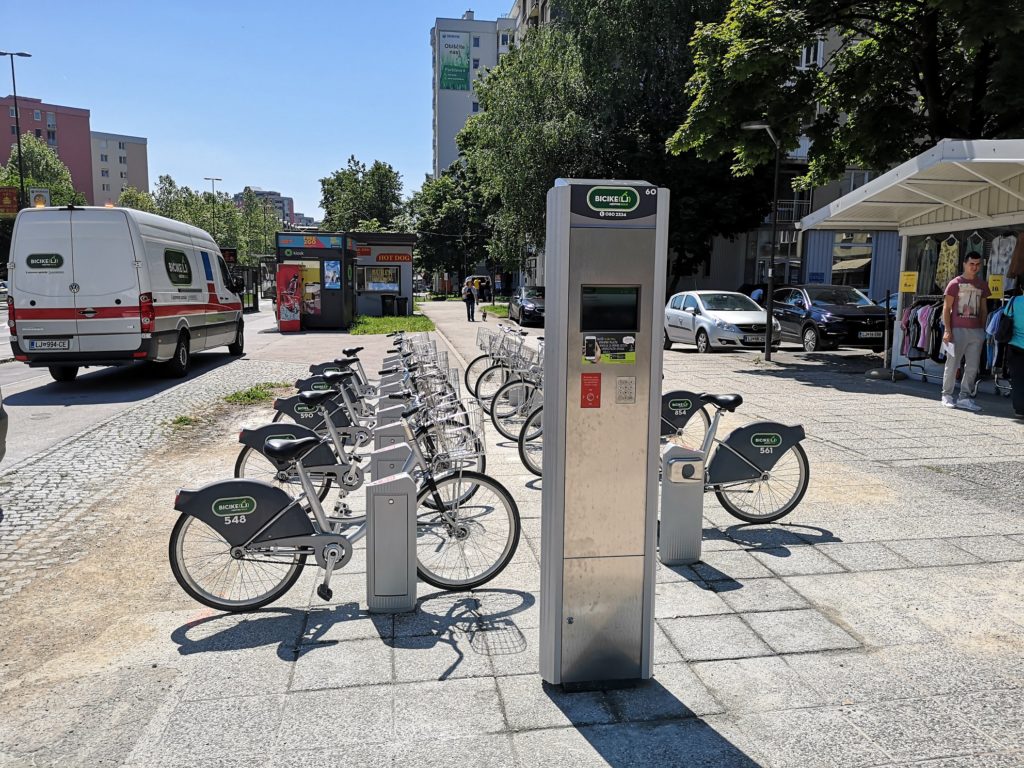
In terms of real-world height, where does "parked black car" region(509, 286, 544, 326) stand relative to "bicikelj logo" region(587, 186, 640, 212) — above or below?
below

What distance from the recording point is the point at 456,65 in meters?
120

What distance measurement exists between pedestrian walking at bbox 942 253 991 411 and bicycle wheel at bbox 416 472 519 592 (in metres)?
A: 7.59

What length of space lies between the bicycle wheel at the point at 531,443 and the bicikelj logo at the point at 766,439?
2.14 metres

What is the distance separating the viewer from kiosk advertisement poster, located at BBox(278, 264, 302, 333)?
81.8 feet

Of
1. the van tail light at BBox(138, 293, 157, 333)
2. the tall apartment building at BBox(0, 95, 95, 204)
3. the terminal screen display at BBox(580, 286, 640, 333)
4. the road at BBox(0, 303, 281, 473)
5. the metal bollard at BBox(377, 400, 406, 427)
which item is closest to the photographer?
the terminal screen display at BBox(580, 286, 640, 333)

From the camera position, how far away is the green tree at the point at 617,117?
27.4 m

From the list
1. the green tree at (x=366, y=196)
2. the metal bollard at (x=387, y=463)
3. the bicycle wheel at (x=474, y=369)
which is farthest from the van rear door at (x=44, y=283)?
the green tree at (x=366, y=196)

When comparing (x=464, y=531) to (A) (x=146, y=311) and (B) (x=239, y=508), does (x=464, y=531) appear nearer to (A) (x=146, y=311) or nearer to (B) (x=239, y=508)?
(B) (x=239, y=508)

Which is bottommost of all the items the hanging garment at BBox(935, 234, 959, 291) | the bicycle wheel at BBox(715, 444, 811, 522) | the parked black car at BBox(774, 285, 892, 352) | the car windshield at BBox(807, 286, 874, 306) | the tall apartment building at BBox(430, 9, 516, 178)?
the bicycle wheel at BBox(715, 444, 811, 522)

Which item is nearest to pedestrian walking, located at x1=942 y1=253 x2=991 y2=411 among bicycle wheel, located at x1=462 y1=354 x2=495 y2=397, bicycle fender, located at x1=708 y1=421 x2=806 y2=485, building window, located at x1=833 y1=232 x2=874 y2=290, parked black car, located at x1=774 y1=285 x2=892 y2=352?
bicycle fender, located at x1=708 y1=421 x2=806 y2=485

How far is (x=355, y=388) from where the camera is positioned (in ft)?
22.5

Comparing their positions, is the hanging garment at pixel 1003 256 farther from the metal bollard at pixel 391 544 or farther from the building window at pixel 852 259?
the building window at pixel 852 259

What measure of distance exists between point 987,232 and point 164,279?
12.4m

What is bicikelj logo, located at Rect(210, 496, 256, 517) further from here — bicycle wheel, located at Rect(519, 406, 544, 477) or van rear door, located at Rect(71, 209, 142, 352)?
van rear door, located at Rect(71, 209, 142, 352)
